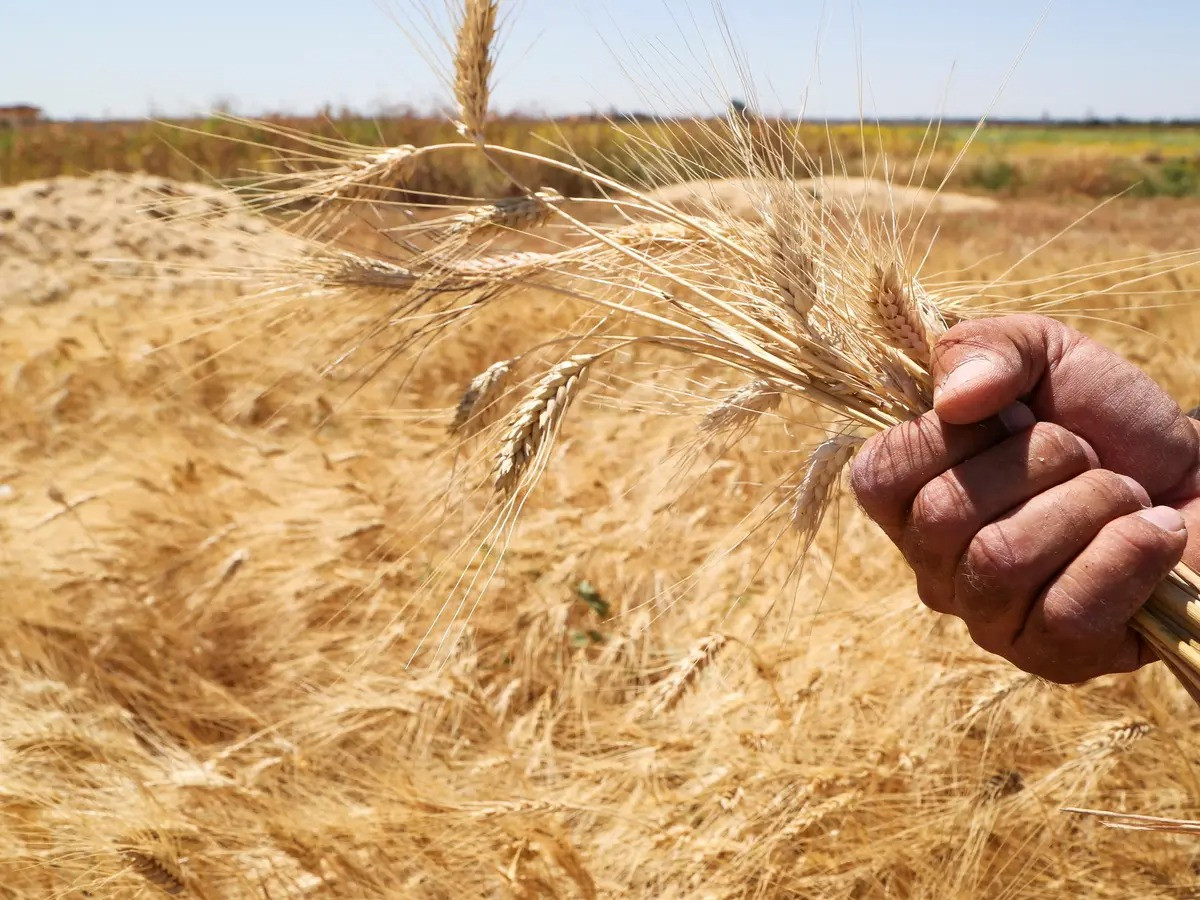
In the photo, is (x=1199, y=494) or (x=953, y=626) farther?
(x=953, y=626)

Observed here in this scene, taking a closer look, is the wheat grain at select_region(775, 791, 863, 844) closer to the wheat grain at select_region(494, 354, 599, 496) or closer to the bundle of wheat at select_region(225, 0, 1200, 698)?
the bundle of wheat at select_region(225, 0, 1200, 698)

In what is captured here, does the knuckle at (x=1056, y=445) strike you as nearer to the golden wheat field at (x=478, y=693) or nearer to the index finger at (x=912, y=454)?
the index finger at (x=912, y=454)

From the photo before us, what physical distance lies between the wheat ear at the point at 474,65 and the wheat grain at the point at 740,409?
0.44 metres

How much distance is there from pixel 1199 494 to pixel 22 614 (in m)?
2.48

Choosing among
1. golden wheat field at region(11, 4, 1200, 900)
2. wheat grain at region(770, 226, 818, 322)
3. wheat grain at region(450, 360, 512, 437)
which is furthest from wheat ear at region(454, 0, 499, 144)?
wheat grain at region(770, 226, 818, 322)

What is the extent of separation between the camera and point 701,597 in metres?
2.40

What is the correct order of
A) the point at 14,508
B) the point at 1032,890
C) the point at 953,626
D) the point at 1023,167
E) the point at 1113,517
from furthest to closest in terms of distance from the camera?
the point at 1023,167, the point at 14,508, the point at 953,626, the point at 1032,890, the point at 1113,517

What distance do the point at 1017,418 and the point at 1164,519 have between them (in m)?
0.16

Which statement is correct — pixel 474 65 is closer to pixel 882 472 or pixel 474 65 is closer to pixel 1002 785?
pixel 882 472

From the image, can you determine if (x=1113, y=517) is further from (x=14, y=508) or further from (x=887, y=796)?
(x=14, y=508)

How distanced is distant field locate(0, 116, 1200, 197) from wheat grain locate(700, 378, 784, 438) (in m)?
0.24

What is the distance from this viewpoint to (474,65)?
3.66 feet

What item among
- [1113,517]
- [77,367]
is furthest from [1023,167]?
[1113,517]

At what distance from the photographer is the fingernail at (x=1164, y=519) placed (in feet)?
2.45
